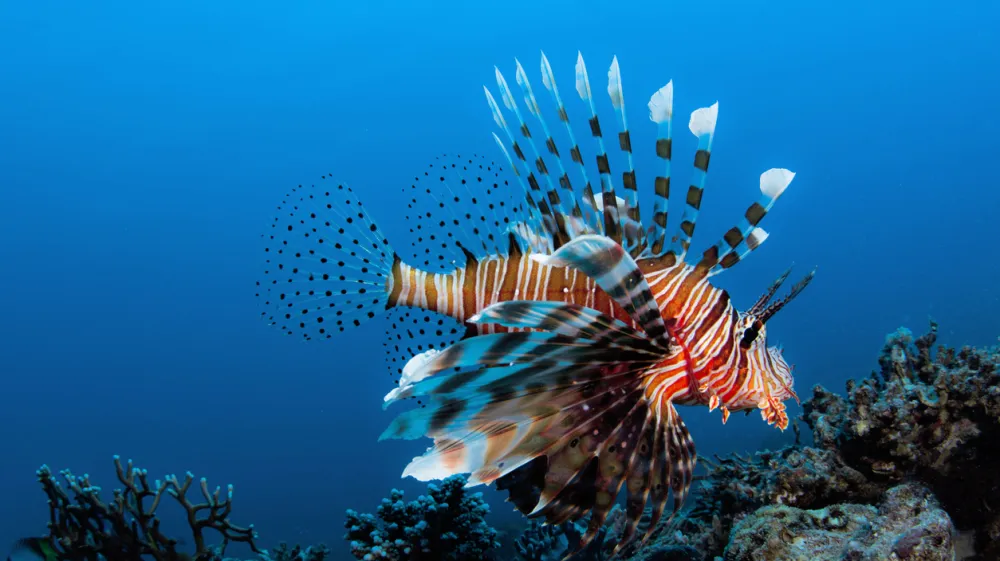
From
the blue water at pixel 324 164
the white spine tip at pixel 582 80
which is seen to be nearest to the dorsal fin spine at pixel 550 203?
the white spine tip at pixel 582 80

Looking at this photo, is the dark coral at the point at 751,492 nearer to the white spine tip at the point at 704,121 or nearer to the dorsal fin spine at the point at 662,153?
the dorsal fin spine at the point at 662,153

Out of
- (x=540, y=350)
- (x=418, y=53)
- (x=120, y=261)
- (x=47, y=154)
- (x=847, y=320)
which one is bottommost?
(x=540, y=350)

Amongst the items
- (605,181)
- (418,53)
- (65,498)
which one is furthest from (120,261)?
(605,181)

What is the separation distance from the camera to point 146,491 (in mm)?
4348

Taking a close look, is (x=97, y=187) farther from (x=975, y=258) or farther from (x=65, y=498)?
(x=975, y=258)

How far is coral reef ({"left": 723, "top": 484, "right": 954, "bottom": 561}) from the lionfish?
45cm

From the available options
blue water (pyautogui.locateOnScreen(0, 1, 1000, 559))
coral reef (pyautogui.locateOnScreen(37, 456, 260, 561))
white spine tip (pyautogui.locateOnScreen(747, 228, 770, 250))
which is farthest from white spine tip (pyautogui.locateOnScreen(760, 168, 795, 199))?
blue water (pyautogui.locateOnScreen(0, 1, 1000, 559))

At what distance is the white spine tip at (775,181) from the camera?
2.48 meters

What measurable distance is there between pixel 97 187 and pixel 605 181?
6685 cm

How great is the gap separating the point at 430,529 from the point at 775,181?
3.07 m

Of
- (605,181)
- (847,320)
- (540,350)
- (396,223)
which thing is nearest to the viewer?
(540,350)

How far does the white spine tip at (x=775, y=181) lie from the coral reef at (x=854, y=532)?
1459 millimetres

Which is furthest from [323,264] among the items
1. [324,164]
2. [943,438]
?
[324,164]

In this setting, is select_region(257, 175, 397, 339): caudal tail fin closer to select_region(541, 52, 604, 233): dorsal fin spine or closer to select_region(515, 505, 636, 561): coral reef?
select_region(541, 52, 604, 233): dorsal fin spine
